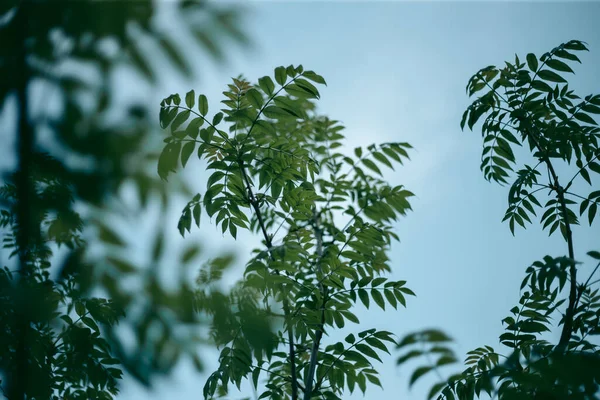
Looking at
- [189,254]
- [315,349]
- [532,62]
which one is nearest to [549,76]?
[532,62]

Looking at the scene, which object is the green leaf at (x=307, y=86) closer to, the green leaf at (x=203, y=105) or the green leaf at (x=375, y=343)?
the green leaf at (x=203, y=105)

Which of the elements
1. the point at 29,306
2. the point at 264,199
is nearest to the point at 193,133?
the point at 264,199

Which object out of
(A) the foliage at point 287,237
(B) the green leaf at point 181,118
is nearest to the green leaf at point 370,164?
(A) the foliage at point 287,237

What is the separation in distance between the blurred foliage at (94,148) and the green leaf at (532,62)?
1802 millimetres

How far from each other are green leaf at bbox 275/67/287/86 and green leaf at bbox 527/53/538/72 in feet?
4.02

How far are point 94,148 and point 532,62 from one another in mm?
2135

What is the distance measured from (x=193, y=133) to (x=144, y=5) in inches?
40.9

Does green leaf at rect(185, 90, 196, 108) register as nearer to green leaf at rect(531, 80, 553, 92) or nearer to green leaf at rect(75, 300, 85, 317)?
green leaf at rect(75, 300, 85, 317)

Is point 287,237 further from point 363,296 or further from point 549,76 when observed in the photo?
point 549,76

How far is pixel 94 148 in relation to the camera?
2.67 ft

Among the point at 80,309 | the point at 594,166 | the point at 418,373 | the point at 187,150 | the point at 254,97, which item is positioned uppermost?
the point at 254,97

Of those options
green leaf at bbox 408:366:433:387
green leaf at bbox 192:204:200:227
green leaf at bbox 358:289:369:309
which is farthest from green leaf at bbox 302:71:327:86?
green leaf at bbox 408:366:433:387

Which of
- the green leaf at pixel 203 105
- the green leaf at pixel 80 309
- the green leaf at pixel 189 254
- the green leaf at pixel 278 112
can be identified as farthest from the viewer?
the green leaf at pixel 203 105

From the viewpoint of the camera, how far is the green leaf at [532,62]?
216cm
